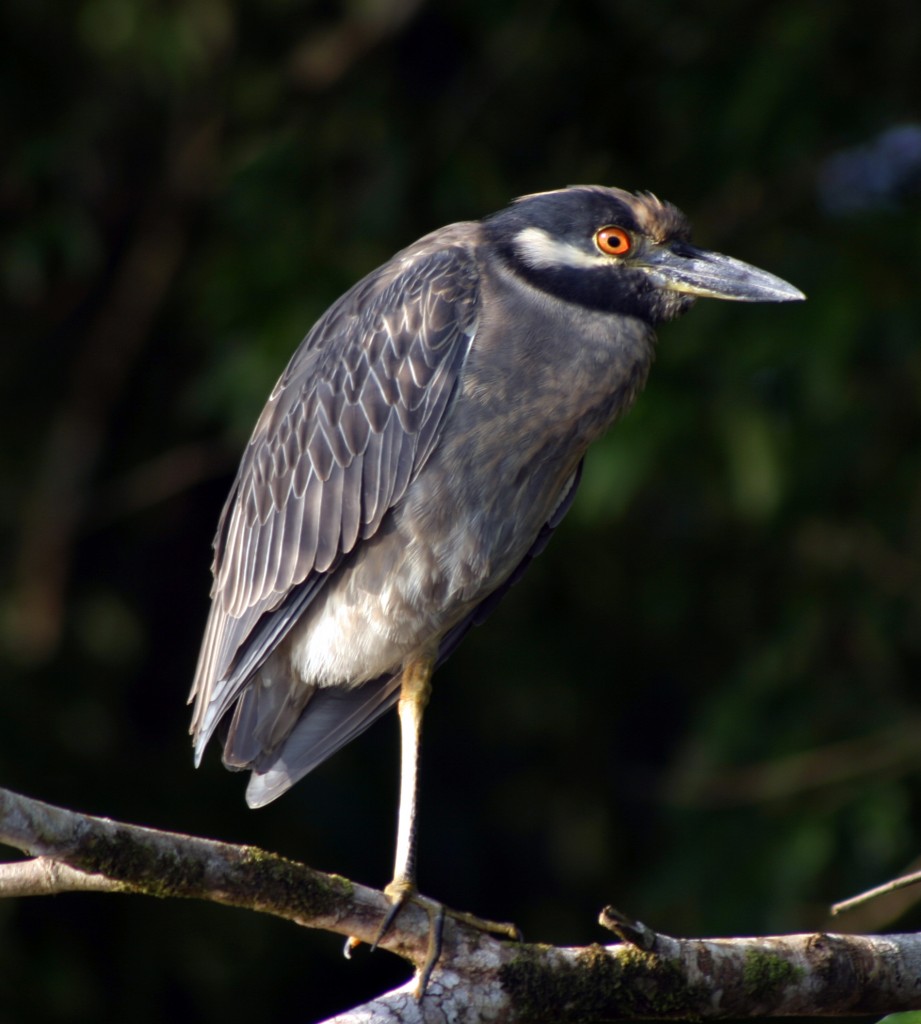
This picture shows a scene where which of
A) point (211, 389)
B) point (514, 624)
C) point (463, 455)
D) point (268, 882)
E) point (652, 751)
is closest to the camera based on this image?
point (268, 882)

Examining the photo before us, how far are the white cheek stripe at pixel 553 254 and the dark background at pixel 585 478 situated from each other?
3.87 ft

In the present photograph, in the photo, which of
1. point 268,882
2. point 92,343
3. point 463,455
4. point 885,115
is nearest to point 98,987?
point 92,343

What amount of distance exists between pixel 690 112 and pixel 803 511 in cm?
140

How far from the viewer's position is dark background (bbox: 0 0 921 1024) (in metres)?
4.82

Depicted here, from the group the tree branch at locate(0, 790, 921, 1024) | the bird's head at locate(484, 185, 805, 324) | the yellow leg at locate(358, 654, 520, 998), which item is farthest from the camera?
the bird's head at locate(484, 185, 805, 324)

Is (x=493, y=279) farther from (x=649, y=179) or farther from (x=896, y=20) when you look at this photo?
(x=896, y=20)

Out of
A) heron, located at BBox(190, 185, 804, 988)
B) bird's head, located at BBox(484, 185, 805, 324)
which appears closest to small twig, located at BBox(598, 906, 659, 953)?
heron, located at BBox(190, 185, 804, 988)

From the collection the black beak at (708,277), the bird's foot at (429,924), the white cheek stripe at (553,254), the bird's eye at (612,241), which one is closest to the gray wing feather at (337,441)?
the white cheek stripe at (553,254)

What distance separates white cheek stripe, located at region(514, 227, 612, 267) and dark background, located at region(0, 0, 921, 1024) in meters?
1.18

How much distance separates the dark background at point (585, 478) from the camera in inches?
190

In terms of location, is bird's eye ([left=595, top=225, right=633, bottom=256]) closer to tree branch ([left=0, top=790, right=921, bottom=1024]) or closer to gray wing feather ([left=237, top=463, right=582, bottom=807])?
gray wing feather ([left=237, top=463, right=582, bottom=807])

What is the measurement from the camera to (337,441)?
3635 mm

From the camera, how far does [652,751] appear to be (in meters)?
6.54

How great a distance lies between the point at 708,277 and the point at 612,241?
230mm
